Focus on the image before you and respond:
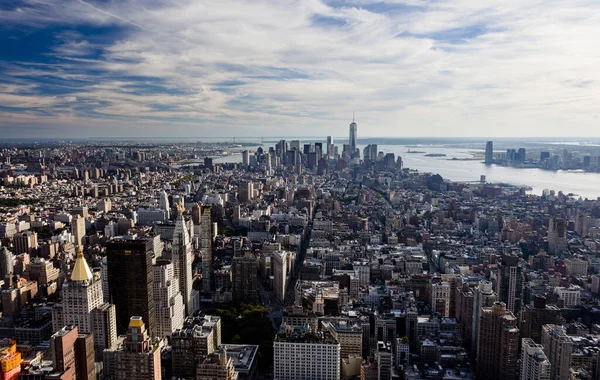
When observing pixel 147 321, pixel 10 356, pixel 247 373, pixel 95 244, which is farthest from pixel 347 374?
pixel 95 244

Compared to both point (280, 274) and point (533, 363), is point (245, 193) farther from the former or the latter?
point (533, 363)

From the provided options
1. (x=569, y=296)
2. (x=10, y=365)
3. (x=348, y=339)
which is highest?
(x=10, y=365)

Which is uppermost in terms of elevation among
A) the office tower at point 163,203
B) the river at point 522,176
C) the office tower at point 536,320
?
the river at point 522,176

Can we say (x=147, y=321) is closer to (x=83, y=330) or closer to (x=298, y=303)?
(x=83, y=330)

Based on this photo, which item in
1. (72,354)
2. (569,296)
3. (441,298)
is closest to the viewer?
(72,354)

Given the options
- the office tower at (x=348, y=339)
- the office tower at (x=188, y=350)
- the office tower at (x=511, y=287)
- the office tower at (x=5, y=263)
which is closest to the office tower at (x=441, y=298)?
the office tower at (x=511, y=287)

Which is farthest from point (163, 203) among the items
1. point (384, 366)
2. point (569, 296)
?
point (384, 366)

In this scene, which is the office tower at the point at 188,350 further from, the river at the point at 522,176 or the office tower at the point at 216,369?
the river at the point at 522,176
